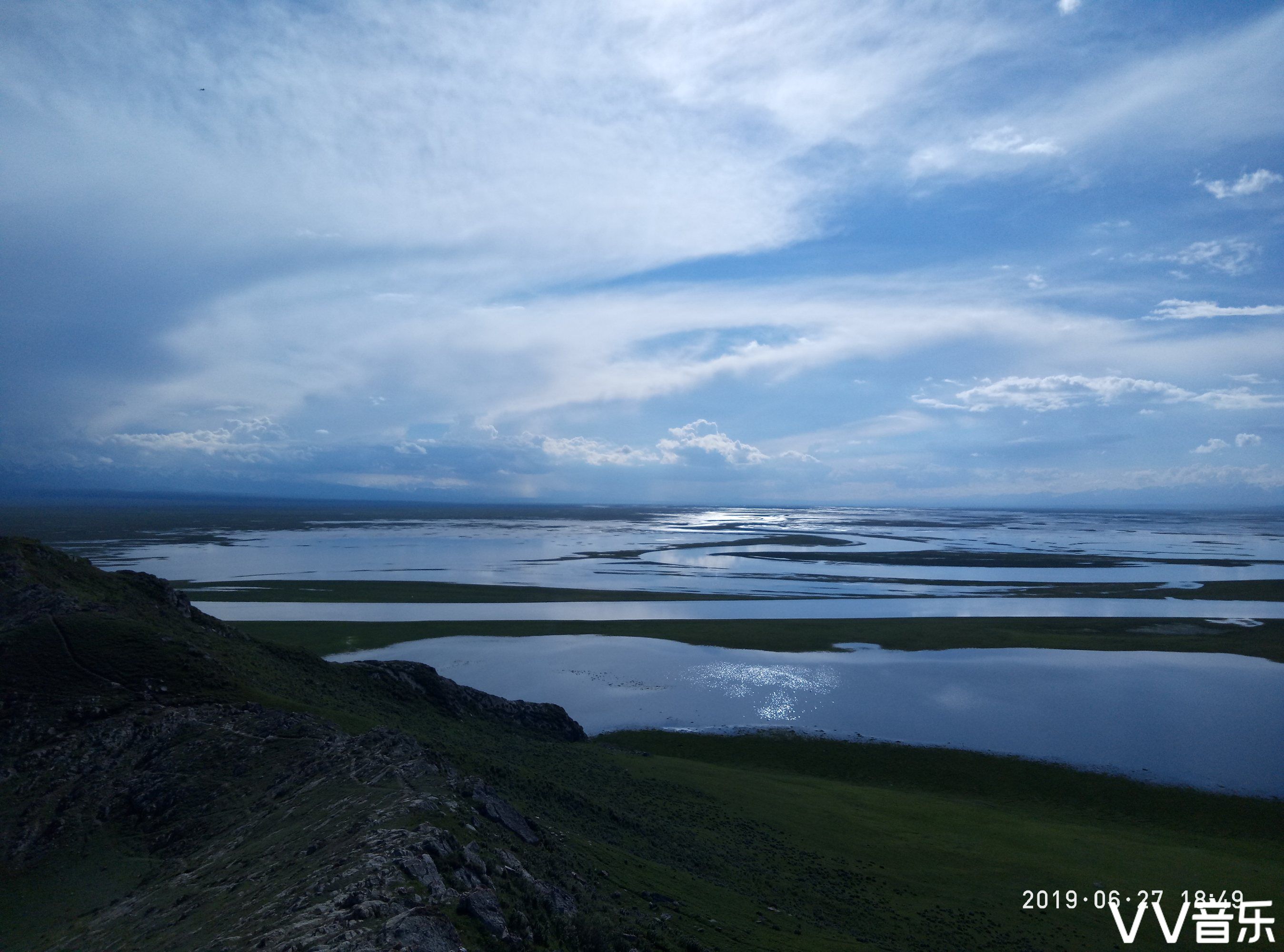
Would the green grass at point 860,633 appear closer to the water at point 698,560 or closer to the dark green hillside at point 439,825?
the water at point 698,560

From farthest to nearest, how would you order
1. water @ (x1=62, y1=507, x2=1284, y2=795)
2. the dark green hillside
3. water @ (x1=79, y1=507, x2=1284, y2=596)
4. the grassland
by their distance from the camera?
1. water @ (x1=79, y1=507, x2=1284, y2=596)
2. the grassland
3. water @ (x1=62, y1=507, x2=1284, y2=795)
4. the dark green hillside

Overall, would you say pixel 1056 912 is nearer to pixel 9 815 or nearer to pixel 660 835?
pixel 660 835

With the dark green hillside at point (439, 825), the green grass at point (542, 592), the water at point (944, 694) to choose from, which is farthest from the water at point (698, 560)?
the dark green hillside at point (439, 825)

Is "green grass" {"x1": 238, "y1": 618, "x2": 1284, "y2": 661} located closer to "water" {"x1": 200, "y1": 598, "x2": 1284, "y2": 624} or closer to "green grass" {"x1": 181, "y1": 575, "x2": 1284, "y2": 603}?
"water" {"x1": 200, "y1": 598, "x2": 1284, "y2": 624}

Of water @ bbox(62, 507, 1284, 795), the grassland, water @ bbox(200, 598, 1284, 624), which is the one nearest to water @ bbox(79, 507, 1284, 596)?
water @ bbox(62, 507, 1284, 795)

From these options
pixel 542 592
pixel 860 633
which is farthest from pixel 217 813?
pixel 542 592

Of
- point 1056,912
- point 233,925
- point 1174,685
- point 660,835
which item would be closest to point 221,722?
point 233,925
